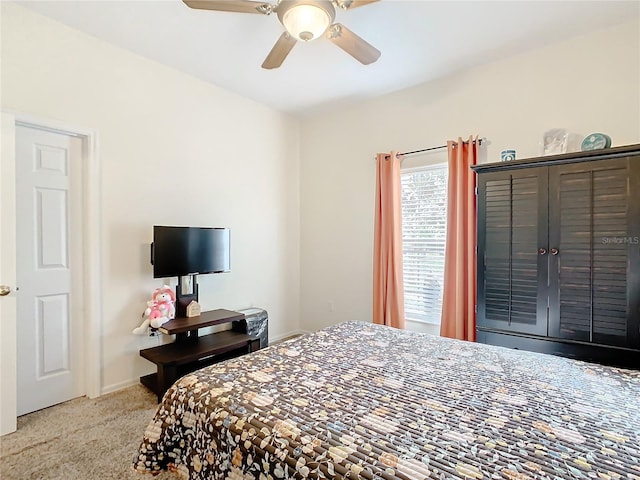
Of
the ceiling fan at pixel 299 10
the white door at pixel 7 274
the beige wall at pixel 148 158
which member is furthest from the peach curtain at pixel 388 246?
the white door at pixel 7 274

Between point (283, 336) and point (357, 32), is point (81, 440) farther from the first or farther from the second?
point (357, 32)

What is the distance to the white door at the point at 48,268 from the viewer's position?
2.47 metres

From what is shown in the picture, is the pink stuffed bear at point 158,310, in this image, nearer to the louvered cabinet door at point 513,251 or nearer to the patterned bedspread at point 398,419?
the patterned bedspread at point 398,419

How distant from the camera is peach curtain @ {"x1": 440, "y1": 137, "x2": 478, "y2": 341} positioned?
3088mm

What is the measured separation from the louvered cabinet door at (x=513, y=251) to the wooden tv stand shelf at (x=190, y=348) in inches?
85.1

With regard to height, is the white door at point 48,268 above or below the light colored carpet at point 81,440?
above

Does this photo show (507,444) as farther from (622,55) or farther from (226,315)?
(622,55)

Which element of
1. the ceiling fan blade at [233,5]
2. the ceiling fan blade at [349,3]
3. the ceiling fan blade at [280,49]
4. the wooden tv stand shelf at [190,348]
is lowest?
the wooden tv stand shelf at [190,348]

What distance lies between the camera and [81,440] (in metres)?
2.16

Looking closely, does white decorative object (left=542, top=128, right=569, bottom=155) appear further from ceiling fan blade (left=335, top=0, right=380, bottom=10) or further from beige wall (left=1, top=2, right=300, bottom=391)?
beige wall (left=1, top=2, right=300, bottom=391)

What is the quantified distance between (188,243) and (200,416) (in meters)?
2.07

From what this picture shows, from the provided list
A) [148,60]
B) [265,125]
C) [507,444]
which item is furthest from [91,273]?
[507,444]

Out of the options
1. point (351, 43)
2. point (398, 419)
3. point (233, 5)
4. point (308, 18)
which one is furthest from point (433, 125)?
point (398, 419)

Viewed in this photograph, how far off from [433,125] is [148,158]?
278cm
